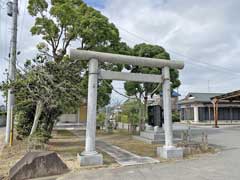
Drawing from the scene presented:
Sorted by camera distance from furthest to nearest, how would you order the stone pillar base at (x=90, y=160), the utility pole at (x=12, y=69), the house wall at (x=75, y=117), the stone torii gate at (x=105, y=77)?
the house wall at (x=75, y=117), the utility pole at (x=12, y=69), the stone torii gate at (x=105, y=77), the stone pillar base at (x=90, y=160)

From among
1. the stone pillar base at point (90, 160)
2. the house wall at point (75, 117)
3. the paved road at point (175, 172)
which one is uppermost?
the house wall at point (75, 117)

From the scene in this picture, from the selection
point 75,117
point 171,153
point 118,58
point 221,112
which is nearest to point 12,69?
point 118,58

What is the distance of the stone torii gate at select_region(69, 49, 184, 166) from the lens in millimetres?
6465

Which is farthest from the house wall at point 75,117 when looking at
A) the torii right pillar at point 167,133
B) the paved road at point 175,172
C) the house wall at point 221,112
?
the paved road at point 175,172

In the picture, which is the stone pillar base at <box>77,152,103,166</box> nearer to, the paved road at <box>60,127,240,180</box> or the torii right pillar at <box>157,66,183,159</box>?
the paved road at <box>60,127,240,180</box>

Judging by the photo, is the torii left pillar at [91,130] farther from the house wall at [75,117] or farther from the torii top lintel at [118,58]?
the house wall at [75,117]

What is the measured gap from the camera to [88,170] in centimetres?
590

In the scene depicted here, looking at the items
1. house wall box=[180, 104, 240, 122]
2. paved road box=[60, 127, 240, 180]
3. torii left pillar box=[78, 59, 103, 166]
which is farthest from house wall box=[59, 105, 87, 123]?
paved road box=[60, 127, 240, 180]

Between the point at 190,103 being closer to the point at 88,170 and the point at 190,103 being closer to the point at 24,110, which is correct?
the point at 24,110

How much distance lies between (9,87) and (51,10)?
16.4 feet

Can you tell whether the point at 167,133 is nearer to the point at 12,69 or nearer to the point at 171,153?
the point at 171,153

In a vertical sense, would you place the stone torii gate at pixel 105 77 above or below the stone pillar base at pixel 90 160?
above

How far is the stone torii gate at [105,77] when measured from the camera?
255 inches

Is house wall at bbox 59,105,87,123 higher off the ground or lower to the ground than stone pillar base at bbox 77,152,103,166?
higher
